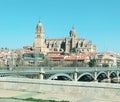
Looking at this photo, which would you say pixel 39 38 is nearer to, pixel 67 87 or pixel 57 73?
pixel 57 73

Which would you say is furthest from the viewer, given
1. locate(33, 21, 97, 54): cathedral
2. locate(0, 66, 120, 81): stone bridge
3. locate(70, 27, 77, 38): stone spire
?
locate(70, 27, 77, 38): stone spire

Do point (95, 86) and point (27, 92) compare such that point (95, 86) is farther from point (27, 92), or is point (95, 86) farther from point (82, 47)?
point (82, 47)

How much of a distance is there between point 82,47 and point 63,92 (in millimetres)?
132550

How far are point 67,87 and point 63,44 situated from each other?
141830 millimetres

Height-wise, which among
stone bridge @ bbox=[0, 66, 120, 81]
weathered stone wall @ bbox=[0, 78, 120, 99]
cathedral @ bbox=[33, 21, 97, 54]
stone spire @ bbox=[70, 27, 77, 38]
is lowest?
weathered stone wall @ bbox=[0, 78, 120, 99]

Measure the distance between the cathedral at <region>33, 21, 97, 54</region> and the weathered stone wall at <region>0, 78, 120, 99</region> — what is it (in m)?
118

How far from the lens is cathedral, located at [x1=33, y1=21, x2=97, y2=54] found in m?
145

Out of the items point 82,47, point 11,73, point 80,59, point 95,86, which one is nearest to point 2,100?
point 95,86

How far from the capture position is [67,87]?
2228cm

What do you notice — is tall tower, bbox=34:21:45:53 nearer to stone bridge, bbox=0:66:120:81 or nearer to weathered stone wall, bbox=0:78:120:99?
stone bridge, bbox=0:66:120:81

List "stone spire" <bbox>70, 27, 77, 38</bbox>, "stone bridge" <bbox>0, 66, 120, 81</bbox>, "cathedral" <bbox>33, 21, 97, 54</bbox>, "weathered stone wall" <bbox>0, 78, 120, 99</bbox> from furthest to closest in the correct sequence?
"stone spire" <bbox>70, 27, 77, 38</bbox> < "cathedral" <bbox>33, 21, 97, 54</bbox> < "stone bridge" <bbox>0, 66, 120, 81</bbox> < "weathered stone wall" <bbox>0, 78, 120, 99</bbox>

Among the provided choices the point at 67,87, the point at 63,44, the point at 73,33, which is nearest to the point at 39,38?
the point at 73,33

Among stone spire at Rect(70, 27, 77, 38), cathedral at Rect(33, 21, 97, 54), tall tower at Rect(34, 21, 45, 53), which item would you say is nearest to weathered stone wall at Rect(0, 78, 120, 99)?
tall tower at Rect(34, 21, 45, 53)

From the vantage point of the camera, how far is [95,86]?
69.4ft
